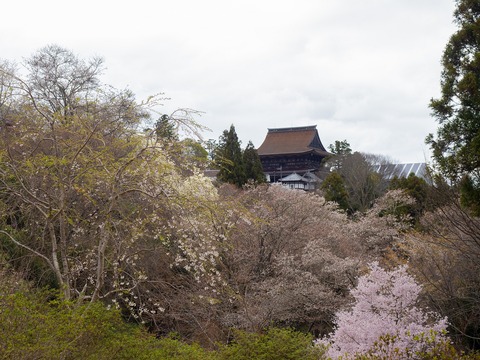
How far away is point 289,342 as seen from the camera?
6.96m

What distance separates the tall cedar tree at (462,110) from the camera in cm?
817

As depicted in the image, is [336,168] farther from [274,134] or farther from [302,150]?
[274,134]

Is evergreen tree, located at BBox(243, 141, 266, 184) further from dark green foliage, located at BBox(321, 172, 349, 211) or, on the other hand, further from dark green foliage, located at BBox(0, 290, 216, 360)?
dark green foliage, located at BBox(0, 290, 216, 360)

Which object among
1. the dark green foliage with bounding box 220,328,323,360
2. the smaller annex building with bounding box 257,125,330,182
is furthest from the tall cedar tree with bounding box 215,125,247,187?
the dark green foliage with bounding box 220,328,323,360

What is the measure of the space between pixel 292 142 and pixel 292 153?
1547 mm

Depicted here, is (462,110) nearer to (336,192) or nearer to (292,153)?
(336,192)

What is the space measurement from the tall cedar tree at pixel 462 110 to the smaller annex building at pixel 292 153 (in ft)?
99.4

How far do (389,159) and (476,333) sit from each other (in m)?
26.5

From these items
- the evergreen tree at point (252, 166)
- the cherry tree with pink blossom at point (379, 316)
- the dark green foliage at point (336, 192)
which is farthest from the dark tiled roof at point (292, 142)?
the cherry tree with pink blossom at point (379, 316)

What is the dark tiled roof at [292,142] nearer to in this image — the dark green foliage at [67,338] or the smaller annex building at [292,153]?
the smaller annex building at [292,153]

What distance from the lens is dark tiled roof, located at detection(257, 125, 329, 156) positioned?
133 ft

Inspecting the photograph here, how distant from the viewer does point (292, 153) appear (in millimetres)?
40031

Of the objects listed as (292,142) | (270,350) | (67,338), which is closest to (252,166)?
(292,142)

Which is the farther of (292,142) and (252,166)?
(292,142)
